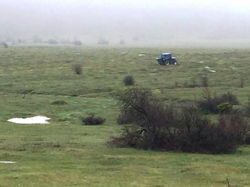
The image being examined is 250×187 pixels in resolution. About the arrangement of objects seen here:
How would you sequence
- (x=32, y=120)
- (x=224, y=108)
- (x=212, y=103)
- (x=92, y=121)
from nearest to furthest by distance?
(x=92, y=121)
(x=224, y=108)
(x=32, y=120)
(x=212, y=103)

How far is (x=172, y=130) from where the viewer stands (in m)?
25.6

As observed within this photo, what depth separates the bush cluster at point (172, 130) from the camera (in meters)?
24.2

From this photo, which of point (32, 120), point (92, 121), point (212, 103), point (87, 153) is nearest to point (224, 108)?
point (212, 103)

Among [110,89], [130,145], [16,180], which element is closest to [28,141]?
[130,145]

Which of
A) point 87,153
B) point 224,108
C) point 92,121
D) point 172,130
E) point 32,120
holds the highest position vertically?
point 172,130

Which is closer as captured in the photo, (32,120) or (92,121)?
(92,121)

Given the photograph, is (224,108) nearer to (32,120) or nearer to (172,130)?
(172,130)

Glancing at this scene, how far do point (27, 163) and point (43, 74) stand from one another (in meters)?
59.2

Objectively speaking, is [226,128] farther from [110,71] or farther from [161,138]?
[110,71]

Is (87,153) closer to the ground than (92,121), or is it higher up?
higher up

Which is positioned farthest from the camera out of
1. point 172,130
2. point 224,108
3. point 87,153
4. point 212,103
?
point 212,103

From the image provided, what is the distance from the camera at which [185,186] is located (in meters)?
15.8

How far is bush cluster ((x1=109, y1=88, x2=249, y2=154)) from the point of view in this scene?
24172 mm

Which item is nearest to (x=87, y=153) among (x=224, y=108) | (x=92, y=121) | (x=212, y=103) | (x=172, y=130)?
(x=172, y=130)
